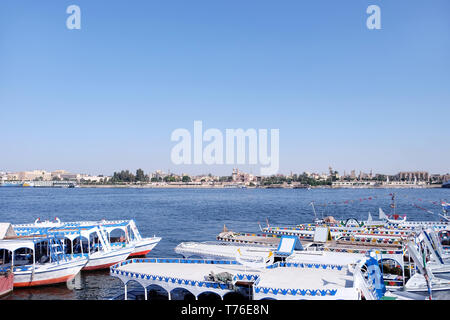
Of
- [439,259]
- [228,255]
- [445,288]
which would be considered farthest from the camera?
[228,255]

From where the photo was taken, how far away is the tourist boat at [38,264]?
17.6m

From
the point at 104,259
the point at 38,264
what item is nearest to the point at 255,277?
the point at 38,264

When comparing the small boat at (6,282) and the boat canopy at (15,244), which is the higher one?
the boat canopy at (15,244)

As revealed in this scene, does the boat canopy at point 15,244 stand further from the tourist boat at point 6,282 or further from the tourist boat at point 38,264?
the tourist boat at point 6,282

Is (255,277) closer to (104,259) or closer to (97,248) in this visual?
(104,259)

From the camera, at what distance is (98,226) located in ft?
70.7

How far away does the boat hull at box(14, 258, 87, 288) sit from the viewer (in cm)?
1784

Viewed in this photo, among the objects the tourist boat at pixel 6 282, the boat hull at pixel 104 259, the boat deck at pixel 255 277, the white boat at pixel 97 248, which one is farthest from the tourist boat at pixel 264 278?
the boat hull at pixel 104 259

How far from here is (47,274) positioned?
1817 centimetres

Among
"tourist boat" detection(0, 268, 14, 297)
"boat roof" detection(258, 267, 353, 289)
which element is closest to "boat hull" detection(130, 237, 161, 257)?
"tourist boat" detection(0, 268, 14, 297)

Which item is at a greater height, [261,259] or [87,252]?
[261,259]
